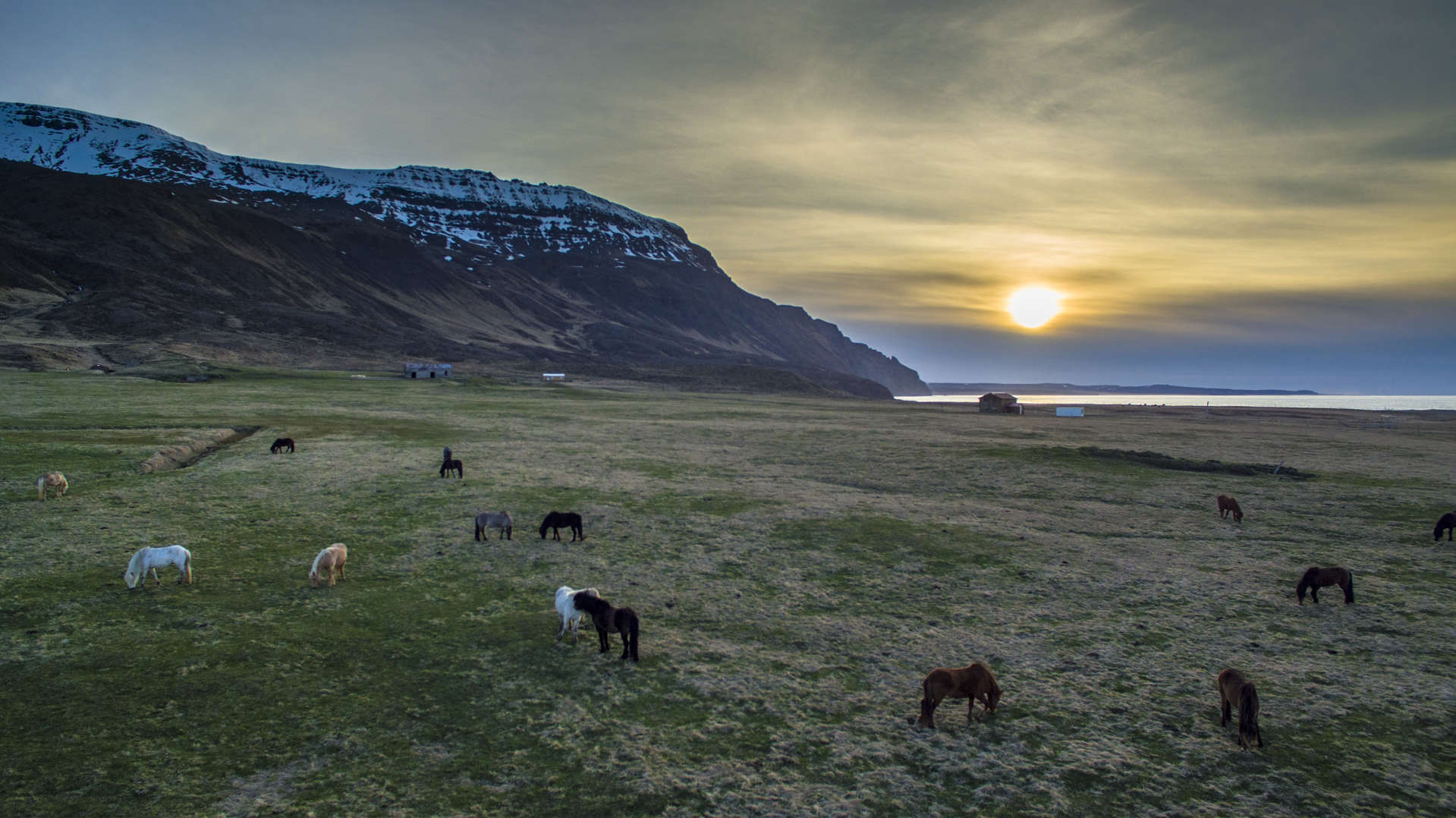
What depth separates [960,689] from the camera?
33.4ft

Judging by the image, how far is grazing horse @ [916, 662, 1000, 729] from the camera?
1005 centimetres

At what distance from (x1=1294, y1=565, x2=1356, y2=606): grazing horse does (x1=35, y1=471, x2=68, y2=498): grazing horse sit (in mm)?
32650

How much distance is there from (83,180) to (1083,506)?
24354 cm

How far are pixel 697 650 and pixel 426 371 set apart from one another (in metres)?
104

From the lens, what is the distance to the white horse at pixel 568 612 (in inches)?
489

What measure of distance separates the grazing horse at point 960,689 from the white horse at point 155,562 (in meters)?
14.4

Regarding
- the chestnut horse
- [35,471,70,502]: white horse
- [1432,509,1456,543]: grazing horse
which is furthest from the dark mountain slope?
[1432,509,1456,543]: grazing horse

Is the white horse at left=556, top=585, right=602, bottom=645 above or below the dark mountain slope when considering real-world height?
below

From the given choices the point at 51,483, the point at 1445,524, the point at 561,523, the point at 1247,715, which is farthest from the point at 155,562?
the point at 1445,524

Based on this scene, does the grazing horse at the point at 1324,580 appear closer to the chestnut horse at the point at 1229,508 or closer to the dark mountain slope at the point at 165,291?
the chestnut horse at the point at 1229,508

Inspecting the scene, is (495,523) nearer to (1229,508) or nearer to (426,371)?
(1229,508)

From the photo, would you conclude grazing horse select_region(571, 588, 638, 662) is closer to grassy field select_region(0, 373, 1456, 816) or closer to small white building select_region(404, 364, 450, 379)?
grassy field select_region(0, 373, 1456, 816)

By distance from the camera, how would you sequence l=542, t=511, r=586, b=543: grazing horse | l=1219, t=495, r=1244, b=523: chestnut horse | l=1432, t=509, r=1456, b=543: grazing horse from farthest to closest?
l=1219, t=495, r=1244, b=523: chestnut horse
l=1432, t=509, r=1456, b=543: grazing horse
l=542, t=511, r=586, b=543: grazing horse

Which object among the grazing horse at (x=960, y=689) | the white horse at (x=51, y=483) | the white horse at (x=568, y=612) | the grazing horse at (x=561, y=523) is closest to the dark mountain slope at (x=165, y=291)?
the white horse at (x=51, y=483)
